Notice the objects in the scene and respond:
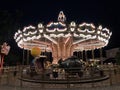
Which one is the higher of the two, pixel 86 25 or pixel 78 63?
pixel 86 25

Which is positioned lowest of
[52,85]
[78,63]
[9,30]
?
[52,85]

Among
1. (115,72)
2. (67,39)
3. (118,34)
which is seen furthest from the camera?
(118,34)

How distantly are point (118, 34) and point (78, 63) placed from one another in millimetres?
42021

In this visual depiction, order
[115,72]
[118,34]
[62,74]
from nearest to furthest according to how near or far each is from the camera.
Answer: [62,74]
[115,72]
[118,34]

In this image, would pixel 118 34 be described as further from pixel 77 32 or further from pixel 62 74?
pixel 62 74

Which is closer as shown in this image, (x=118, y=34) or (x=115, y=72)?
(x=115, y=72)

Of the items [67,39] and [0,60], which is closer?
[0,60]

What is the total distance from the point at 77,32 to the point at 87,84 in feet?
24.1

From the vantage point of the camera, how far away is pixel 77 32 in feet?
59.0

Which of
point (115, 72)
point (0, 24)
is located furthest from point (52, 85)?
point (0, 24)

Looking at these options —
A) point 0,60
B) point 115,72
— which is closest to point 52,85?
point 115,72

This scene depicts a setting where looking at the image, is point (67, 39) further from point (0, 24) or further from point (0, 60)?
point (0, 24)

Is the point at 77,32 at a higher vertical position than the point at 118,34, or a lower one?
lower

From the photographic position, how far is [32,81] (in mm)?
12031
